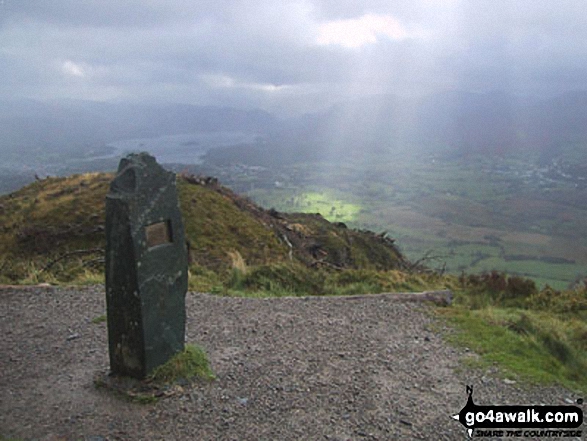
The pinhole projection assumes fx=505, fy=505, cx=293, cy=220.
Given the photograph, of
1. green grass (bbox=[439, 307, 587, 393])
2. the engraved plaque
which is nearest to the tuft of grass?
the engraved plaque

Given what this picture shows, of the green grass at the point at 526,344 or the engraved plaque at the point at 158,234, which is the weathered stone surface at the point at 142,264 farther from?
the green grass at the point at 526,344

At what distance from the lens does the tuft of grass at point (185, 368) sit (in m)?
6.75

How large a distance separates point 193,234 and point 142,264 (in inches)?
438

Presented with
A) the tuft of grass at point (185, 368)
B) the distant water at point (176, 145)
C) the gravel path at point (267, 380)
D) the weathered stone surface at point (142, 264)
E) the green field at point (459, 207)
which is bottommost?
the green field at point (459, 207)

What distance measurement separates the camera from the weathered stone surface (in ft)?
21.0

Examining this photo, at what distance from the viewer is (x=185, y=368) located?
23.0 feet

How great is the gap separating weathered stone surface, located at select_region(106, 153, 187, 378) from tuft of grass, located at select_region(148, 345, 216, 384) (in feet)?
0.37

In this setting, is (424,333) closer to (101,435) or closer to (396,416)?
(396,416)

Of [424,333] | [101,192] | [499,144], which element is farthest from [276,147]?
[424,333]

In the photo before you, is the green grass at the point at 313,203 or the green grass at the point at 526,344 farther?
the green grass at the point at 313,203

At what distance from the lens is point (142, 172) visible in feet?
21.5

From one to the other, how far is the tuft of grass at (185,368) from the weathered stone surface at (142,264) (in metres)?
0.11

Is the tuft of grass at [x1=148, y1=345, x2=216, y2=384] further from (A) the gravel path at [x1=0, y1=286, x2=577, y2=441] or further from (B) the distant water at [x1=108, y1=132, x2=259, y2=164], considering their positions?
(B) the distant water at [x1=108, y1=132, x2=259, y2=164]

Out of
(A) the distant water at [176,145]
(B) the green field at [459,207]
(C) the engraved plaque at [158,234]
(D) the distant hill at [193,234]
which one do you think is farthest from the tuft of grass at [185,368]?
(A) the distant water at [176,145]
